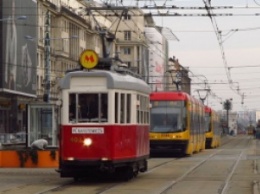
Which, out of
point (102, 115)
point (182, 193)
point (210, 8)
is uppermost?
point (210, 8)

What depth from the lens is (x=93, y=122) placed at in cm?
2109

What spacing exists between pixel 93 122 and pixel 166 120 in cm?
1820

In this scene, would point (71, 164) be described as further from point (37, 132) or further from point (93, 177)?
point (37, 132)

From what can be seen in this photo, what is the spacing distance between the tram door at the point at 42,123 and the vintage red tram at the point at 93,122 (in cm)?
1052

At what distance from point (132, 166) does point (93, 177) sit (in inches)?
67.6

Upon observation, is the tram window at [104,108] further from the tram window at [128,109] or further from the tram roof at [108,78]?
the tram window at [128,109]

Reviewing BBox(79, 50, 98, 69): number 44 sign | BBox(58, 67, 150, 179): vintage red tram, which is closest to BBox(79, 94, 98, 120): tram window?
BBox(58, 67, 150, 179): vintage red tram

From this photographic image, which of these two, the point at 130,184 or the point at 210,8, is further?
the point at 210,8

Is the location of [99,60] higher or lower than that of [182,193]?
higher

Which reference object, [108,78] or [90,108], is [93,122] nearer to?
[90,108]

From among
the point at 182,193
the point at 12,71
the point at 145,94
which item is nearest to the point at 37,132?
the point at 145,94

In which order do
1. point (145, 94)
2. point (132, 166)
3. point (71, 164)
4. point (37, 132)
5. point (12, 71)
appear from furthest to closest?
point (12, 71)
point (37, 132)
point (145, 94)
point (132, 166)
point (71, 164)

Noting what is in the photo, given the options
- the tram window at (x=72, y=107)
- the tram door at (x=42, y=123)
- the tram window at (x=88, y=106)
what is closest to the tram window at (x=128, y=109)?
the tram window at (x=88, y=106)

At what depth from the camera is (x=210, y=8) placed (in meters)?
23.4
